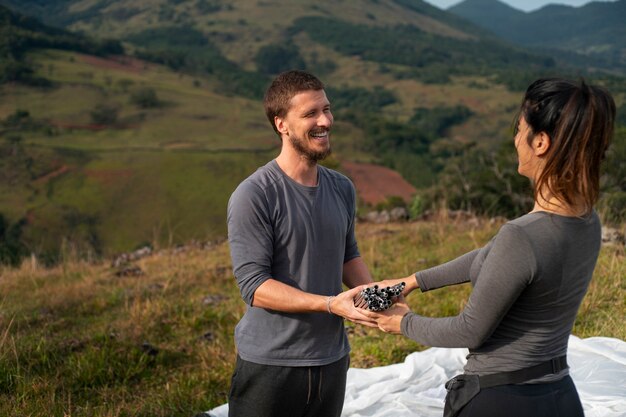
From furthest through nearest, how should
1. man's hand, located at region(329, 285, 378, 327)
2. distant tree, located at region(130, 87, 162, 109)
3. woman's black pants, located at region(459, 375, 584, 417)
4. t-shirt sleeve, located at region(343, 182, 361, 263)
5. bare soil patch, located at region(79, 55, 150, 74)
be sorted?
bare soil patch, located at region(79, 55, 150, 74), distant tree, located at region(130, 87, 162, 109), t-shirt sleeve, located at region(343, 182, 361, 263), man's hand, located at region(329, 285, 378, 327), woman's black pants, located at region(459, 375, 584, 417)

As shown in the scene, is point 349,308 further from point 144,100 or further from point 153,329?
point 144,100

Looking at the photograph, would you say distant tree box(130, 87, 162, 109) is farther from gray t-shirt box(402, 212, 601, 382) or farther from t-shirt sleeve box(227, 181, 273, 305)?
gray t-shirt box(402, 212, 601, 382)

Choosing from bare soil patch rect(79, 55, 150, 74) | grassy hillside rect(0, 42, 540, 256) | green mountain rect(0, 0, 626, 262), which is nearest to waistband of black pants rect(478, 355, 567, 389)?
green mountain rect(0, 0, 626, 262)

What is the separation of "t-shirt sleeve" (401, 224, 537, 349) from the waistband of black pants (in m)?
0.14

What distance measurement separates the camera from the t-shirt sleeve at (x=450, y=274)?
2.27 m

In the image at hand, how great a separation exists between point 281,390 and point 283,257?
50 cm

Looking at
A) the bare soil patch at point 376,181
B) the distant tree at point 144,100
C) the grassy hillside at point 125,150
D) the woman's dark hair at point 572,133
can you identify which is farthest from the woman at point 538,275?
the distant tree at point 144,100

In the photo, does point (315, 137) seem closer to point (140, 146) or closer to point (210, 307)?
point (210, 307)

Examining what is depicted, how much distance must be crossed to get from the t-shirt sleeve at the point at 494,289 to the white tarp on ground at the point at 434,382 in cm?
203

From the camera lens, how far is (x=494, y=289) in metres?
1.86

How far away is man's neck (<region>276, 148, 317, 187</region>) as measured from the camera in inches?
102

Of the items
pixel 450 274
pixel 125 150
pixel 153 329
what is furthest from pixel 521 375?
pixel 125 150

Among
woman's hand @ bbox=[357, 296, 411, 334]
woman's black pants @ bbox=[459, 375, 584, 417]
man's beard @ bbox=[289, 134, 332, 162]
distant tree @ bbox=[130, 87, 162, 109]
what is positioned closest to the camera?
woman's black pants @ bbox=[459, 375, 584, 417]

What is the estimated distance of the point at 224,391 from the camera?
4.51 metres
